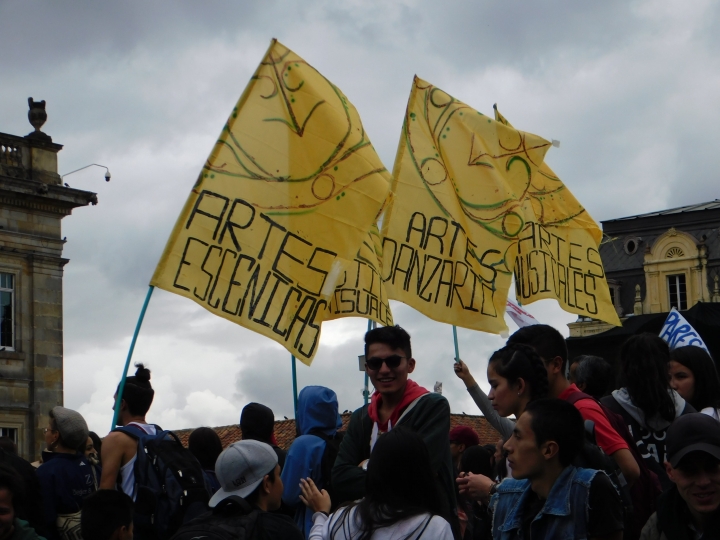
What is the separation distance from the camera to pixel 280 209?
916 cm

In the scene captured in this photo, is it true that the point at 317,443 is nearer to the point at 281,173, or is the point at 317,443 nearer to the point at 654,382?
the point at 654,382

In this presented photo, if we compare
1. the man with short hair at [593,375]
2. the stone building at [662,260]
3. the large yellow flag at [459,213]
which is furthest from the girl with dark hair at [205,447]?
the stone building at [662,260]

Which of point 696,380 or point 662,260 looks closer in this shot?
point 696,380

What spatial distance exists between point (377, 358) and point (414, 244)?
13.5ft

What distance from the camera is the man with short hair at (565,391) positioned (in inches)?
222

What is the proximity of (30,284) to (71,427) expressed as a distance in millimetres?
21462

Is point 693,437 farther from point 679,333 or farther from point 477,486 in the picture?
point 679,333

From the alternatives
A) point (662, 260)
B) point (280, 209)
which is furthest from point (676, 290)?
point (280, 209)

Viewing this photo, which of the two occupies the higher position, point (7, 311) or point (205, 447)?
point (7, 311)

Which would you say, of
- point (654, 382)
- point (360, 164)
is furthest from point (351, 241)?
point (654, 382)

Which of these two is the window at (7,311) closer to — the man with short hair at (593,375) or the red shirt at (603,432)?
the man with short hair at (593,375)

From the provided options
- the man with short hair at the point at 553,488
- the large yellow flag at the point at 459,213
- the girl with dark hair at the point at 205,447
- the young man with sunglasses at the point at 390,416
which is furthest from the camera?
the large yellow flag at the point at 459,213

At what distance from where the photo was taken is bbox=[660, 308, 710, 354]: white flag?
9.20 metres

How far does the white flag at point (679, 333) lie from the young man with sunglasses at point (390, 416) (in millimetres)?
3380
